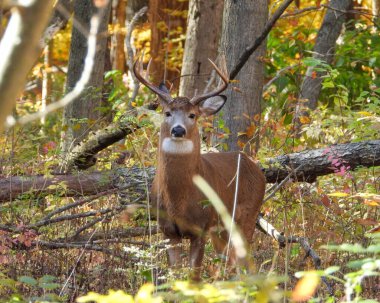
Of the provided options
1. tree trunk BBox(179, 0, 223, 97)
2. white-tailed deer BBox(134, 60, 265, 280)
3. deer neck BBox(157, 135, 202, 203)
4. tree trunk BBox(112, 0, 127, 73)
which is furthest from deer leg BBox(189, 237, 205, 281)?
tree trunk BBox(112, 0, 127, 73)

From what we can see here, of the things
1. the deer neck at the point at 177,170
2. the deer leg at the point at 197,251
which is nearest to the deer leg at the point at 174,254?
the deer leg at the point at 197,251

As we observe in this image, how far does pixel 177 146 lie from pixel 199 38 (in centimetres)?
514

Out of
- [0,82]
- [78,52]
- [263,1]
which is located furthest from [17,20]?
[78,52]

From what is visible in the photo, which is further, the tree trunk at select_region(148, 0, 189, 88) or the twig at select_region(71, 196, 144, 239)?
the tree trunk at select_region(148, 0, 189, 88)

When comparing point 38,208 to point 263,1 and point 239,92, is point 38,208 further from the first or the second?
point 263,1

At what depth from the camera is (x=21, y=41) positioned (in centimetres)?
251

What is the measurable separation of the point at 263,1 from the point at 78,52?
3247 mm

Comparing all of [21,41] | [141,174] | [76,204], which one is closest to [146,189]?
[76,204]

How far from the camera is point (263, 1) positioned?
9125 millimetres

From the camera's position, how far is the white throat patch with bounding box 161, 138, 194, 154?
735 centimetres

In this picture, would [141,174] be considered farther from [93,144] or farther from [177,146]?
[177,146]

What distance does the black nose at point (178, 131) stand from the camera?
7.32 m

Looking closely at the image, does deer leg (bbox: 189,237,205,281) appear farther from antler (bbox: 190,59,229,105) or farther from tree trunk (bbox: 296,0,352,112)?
tree trunk (bbox: 296,0,352,112)

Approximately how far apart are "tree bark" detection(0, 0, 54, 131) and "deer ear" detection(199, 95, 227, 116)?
559cm
